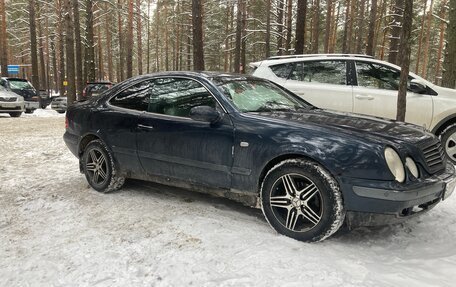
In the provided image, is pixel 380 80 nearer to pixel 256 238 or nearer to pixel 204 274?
pixel 256 238

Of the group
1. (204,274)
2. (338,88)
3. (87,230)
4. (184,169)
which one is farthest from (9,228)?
(338,88)

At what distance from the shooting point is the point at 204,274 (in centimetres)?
291

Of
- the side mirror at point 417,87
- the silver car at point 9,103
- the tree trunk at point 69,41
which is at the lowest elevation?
the silver car at point 9,103

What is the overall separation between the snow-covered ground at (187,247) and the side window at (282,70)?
3707 mm

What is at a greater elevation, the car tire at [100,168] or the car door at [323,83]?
the car door at [323,83]

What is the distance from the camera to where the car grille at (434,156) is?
349 cm

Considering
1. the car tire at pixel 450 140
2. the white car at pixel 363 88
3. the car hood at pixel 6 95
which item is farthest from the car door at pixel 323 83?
the car hood at pixel 6 95

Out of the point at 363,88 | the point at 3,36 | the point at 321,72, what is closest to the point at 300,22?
the point at 321,72

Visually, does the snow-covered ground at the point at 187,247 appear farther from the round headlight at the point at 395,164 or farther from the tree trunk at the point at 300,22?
the tree trunk at the point at 300,22

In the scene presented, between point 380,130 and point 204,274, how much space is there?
2111 millimetres

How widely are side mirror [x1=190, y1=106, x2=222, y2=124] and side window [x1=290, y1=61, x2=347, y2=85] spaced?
403cm

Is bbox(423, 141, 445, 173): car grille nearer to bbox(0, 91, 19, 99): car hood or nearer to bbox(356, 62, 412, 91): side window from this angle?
bbox(356, 62, 412, 91): side window

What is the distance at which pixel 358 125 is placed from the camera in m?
3.72

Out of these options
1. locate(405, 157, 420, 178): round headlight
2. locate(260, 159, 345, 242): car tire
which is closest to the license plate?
locate(405, 157, 420, 178): round headlight
